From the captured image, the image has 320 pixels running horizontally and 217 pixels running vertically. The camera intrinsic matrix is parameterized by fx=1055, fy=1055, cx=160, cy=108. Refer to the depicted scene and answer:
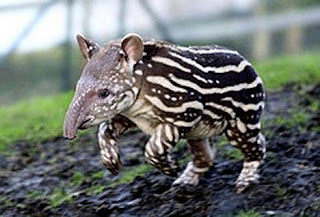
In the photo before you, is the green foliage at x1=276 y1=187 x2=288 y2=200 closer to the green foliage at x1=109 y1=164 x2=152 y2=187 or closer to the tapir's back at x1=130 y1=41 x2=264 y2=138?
the tapir's back at x1=130 y1=41 x2=264 y2=138

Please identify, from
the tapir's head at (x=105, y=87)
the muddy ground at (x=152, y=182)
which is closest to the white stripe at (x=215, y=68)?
the tapir's head at (x=105, y=87)

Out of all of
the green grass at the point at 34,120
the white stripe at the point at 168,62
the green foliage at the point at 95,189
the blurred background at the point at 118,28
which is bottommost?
the green foliage at the point at 95,189

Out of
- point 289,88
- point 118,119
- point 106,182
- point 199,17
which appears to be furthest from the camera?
point 199,17

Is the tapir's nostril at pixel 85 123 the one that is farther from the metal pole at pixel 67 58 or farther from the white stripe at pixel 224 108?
the metal pole at pixel 67 58

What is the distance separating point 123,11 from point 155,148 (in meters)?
8.11

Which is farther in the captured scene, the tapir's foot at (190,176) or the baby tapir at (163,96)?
the tapir's foot at (190,176)

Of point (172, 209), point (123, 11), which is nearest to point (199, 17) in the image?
point (123, 11)

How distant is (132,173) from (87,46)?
4.17 ft

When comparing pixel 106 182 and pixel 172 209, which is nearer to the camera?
pixel 172 209

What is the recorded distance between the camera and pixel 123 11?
12.9 m

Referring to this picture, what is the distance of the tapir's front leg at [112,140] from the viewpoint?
512cm

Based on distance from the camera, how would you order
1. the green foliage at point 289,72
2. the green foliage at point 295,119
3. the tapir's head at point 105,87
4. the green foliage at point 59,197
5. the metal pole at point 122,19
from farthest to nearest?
the metal pole at point 122,19 → the green foliage at point 289,72 → the green foliage at point 295,119 → the green foliage at point 59,197 → the tapir's head at point 105,87

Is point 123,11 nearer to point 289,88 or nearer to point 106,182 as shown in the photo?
point 289,88

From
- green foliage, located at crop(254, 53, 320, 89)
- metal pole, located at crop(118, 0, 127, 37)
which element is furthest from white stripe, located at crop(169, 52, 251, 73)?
metal pole, located at crop(118, 0, 127, 37)
